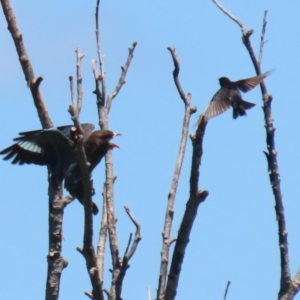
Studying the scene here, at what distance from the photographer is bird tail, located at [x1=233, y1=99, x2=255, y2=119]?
16.5ft

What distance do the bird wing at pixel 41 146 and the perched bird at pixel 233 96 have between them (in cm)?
102

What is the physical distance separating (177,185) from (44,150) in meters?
1.76

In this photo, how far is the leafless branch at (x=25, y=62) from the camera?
13.7 ft

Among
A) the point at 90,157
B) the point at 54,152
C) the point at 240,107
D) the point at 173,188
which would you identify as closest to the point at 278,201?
the point at 173,188

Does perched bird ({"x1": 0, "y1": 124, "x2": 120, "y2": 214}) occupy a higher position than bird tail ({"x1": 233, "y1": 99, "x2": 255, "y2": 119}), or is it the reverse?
bird tail ({"x1": 233, "y1": 99, "x2": 255, "y2": 119})

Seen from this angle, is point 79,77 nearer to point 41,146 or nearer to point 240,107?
point 41,146

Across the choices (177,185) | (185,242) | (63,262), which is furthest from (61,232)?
(185,242)

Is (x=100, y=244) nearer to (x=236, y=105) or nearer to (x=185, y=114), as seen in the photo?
(x=185, y=114)

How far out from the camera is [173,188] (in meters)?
3.74

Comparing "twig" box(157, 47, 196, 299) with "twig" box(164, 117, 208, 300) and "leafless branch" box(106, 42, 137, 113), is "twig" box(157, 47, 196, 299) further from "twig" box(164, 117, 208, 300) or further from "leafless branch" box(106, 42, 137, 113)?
"leafless branch" box(106, 42, 137, 113)

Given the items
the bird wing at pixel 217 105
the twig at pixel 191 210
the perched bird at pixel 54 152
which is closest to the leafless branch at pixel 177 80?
the bird wing at pixel 217 105

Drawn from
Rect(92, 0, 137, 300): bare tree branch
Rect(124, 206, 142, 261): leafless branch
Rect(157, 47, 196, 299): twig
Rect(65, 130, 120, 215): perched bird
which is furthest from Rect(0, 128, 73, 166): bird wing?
Rect(124, 206, 142, 261): leafless branch

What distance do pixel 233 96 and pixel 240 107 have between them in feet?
0.29

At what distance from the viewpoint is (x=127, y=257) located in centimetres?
322
